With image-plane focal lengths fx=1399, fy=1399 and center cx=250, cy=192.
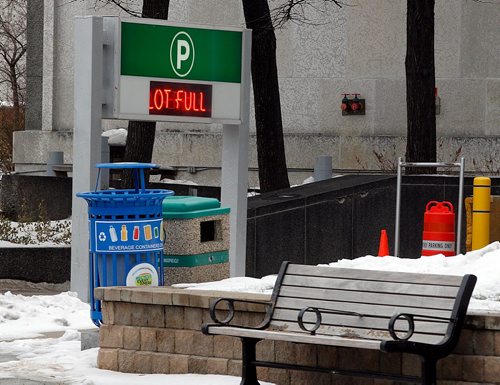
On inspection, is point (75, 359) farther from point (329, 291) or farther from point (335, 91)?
point (335, 91)

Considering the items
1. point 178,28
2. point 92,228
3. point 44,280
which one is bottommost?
point 44,280

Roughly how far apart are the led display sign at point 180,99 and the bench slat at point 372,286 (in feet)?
14.6

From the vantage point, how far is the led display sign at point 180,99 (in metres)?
13.1

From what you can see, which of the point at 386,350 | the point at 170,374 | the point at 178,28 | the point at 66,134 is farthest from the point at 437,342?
the point at 66,134

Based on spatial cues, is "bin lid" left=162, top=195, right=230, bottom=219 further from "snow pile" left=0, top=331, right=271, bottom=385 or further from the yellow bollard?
the yellow bollard

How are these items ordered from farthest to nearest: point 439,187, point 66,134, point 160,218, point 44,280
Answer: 1. point 66,134
2. point 439,187
3. point 44,280
4. point 160,218

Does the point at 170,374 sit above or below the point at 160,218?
below

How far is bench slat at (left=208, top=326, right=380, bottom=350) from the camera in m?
7.96

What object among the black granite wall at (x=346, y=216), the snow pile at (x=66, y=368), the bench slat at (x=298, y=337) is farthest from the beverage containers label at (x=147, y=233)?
the black granite wall at (x=346, y=216)

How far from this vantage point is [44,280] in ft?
53.8

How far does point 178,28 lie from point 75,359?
4.04m

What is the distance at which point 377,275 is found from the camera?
28.3 ft

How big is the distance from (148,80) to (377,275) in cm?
502

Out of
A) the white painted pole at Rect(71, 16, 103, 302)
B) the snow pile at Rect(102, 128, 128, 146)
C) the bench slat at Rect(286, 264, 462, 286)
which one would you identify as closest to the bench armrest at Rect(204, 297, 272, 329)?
the bench slat at Rect(286, 264, 462, 286)
